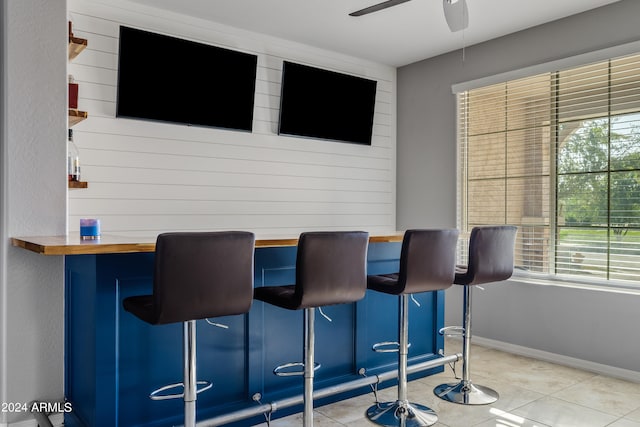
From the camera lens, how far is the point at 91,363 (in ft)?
7.66

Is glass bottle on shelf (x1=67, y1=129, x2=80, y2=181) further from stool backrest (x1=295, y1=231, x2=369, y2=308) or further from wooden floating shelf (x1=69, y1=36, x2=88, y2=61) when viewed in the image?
stool backrest (x1=295, y1=231, x2=369, y2=308)

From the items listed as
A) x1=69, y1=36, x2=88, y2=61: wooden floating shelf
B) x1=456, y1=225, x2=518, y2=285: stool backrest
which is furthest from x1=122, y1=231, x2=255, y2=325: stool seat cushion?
x1=69, y1=36, x2=88, y2=61: wooden floating shelf

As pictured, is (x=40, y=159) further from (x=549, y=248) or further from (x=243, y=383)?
(x=549, y=248)

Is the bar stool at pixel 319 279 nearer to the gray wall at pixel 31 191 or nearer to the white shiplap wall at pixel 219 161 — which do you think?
the gray wall at pixel 31 191

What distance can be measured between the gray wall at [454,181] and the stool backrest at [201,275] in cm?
284

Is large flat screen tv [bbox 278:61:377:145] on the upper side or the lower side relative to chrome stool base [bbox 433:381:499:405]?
upper

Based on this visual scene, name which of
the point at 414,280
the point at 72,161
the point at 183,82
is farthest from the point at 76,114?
the point at 414,280

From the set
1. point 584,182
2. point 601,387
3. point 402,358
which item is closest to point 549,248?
point 584,182

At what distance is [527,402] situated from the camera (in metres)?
3.12

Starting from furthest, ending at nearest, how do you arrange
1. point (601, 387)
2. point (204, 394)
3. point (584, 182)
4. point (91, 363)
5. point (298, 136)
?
point (298, 136)
point (584, 182)
point (601, 387)
point (204, 394)
point (91, 363)

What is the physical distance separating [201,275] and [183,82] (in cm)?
231

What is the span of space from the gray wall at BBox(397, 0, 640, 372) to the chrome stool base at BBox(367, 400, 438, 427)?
5.26 feet

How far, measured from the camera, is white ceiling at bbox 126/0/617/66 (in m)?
3.73

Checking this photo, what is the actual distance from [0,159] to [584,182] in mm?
3884
